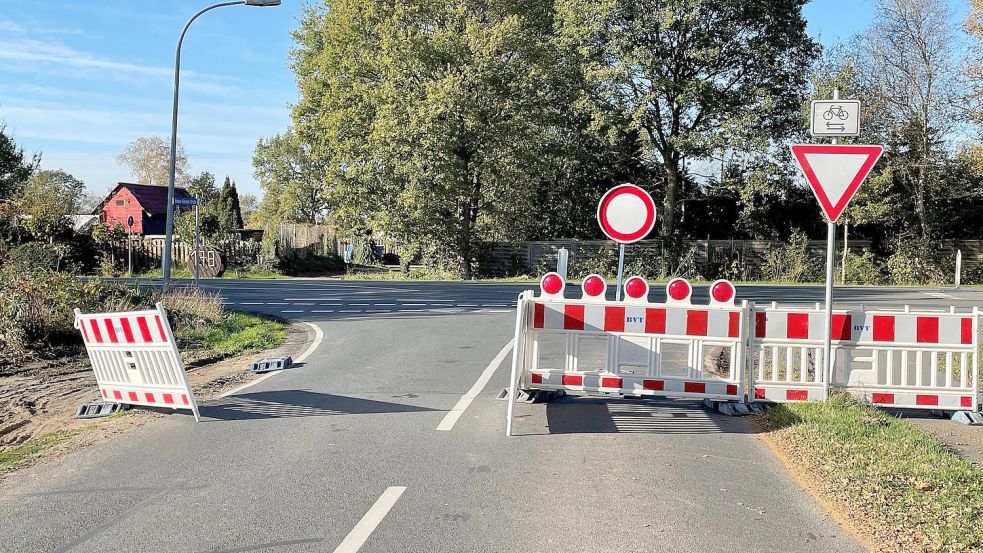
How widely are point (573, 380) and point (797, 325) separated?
219cm

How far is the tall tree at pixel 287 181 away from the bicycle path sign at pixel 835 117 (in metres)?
55.5

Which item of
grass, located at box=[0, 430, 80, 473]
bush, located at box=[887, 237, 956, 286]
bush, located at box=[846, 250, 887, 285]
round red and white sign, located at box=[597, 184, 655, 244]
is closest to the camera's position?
grass, located at box=[0, 430, 80, 473]

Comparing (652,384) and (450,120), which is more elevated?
(450,120)

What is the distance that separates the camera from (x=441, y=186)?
1346 inches

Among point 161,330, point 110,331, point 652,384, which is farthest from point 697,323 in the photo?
point 110,331

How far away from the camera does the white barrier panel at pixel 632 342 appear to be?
298 inches

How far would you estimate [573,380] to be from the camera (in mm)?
7727

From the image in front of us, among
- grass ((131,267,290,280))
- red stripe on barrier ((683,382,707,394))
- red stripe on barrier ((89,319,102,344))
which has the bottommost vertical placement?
red stripe on barrier ((683,382,707,394))

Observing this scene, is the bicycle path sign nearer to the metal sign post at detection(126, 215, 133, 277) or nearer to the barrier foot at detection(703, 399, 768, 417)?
the barrier foot at detection(703, 399, 768, 417)

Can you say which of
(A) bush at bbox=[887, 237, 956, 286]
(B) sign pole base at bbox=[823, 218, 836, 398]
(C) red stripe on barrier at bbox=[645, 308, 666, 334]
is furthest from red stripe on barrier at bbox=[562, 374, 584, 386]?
(A) bush at bbox=[887, 237, 956, 286]

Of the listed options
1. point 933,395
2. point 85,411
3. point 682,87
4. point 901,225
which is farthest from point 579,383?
point 901,225

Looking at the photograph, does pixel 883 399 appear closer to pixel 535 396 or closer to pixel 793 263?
pixel 535 396

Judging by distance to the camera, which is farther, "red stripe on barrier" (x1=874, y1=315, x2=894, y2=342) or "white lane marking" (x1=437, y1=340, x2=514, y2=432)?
"red stripe on barrier" (x1=874, y1=315, x2=894, y2=342)

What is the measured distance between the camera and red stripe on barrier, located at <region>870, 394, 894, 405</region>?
25.0 feet
